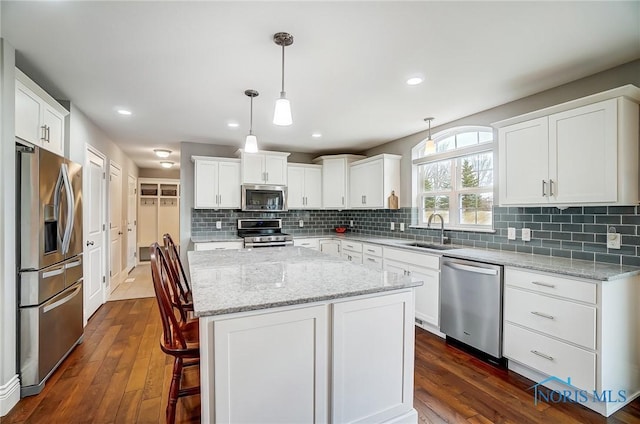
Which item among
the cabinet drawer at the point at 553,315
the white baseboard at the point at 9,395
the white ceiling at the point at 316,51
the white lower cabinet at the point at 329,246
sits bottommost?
the white baseboard at the point at 9,395

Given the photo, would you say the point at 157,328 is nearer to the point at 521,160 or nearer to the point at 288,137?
the point at 288,137

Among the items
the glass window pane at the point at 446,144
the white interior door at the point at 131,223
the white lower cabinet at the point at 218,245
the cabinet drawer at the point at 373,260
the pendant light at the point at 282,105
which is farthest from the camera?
the white interior door at the point at 131,223

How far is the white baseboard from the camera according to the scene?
6.31 feet

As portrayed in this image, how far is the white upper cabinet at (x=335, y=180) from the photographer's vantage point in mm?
5098

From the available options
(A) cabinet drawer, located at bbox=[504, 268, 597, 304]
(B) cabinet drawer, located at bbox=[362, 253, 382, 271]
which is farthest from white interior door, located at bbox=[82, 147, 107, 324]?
(A) cabinet drawer, located at bbox=[504, 268, 597, 304]

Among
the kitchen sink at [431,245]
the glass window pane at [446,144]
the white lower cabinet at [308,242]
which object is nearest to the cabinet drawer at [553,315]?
the kitchen sink at [431,245]

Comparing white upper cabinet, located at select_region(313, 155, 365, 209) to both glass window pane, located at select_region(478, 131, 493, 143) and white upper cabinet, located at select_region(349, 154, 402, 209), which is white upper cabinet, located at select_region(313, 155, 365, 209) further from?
glass window pane, located at select_region(478, 131, 493, 143)

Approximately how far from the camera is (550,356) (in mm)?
2160

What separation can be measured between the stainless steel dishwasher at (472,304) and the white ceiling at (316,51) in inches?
62.1

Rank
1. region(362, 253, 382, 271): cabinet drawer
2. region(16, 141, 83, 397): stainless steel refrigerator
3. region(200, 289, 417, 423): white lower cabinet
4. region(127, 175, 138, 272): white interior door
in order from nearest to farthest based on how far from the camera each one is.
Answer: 1. region(200, 289, 417, 423): white lower cabinet
2. region(16, 141, 83, 397): stainless steel refrigerator
3. region(362, 253, 382, 271): cabinet drawer
4. region(127, 175, 138, 272): white interior door

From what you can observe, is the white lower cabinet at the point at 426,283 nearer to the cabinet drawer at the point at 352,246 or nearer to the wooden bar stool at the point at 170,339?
the cabinet drawer at the point at 352,246

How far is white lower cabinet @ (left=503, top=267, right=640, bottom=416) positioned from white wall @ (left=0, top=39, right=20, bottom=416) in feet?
11.6

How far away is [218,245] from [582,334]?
3924mm

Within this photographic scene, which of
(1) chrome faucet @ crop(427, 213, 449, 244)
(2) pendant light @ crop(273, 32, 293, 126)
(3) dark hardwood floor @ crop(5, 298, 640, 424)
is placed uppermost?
(2) pendant light @ crop(273, 32, 293, 126)
